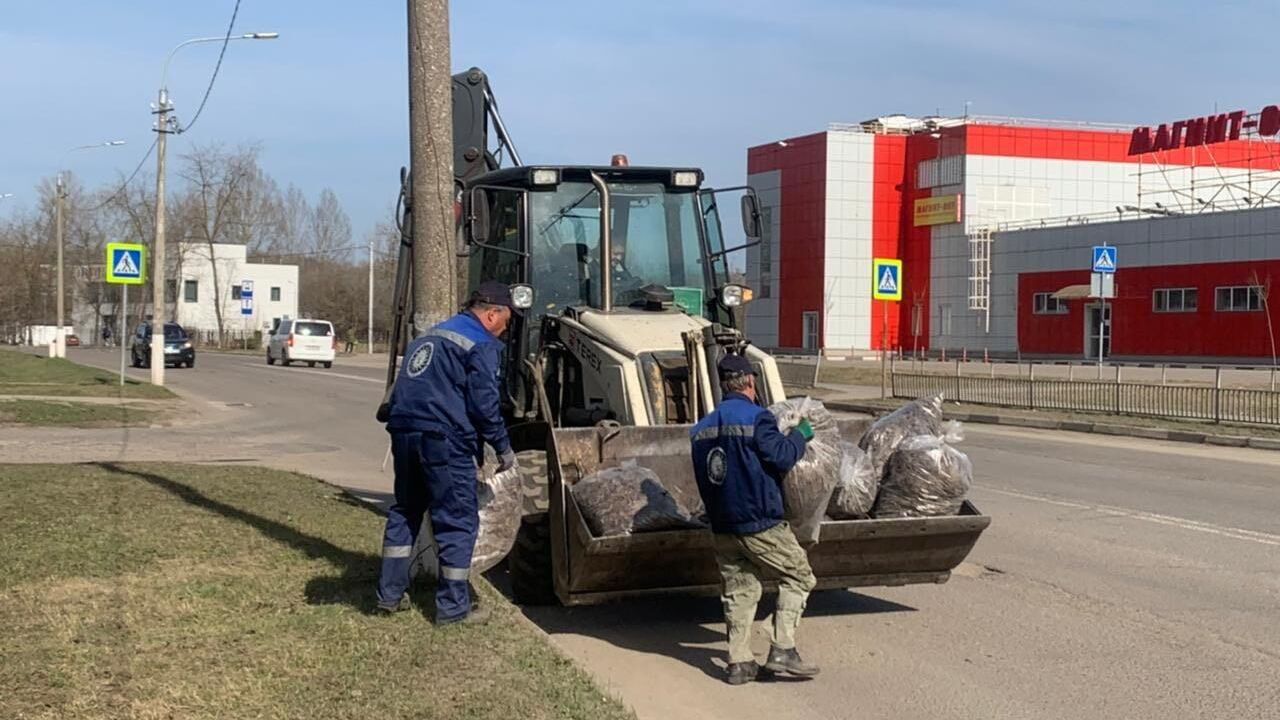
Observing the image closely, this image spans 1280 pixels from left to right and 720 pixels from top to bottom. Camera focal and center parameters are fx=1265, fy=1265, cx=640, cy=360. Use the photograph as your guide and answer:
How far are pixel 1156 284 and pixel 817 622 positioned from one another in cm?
4905

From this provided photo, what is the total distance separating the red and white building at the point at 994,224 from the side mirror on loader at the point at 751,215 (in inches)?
1806

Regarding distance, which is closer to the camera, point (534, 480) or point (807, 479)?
point (807, 479)

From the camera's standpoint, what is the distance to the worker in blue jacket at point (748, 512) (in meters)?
5.92

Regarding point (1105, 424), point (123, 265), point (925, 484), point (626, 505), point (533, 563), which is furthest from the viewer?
point (123, 265)

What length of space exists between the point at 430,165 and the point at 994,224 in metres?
56.8

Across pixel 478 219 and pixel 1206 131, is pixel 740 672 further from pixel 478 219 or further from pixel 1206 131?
pixel 1206 131

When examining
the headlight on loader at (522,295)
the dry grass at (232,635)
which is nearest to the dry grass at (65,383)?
the dry grass at (232,635)

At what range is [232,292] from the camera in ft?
300

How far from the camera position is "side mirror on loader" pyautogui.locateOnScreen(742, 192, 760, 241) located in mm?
9867

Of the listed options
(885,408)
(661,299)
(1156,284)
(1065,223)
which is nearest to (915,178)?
(1065,223)

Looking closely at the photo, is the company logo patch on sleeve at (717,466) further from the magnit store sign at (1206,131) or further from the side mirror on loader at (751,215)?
the magnit store sign at (1206,131)

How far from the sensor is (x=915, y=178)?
215ft

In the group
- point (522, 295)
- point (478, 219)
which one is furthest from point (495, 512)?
point (478, 219)

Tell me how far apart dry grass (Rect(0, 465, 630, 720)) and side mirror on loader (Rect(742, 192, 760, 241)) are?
3661 millimetres
